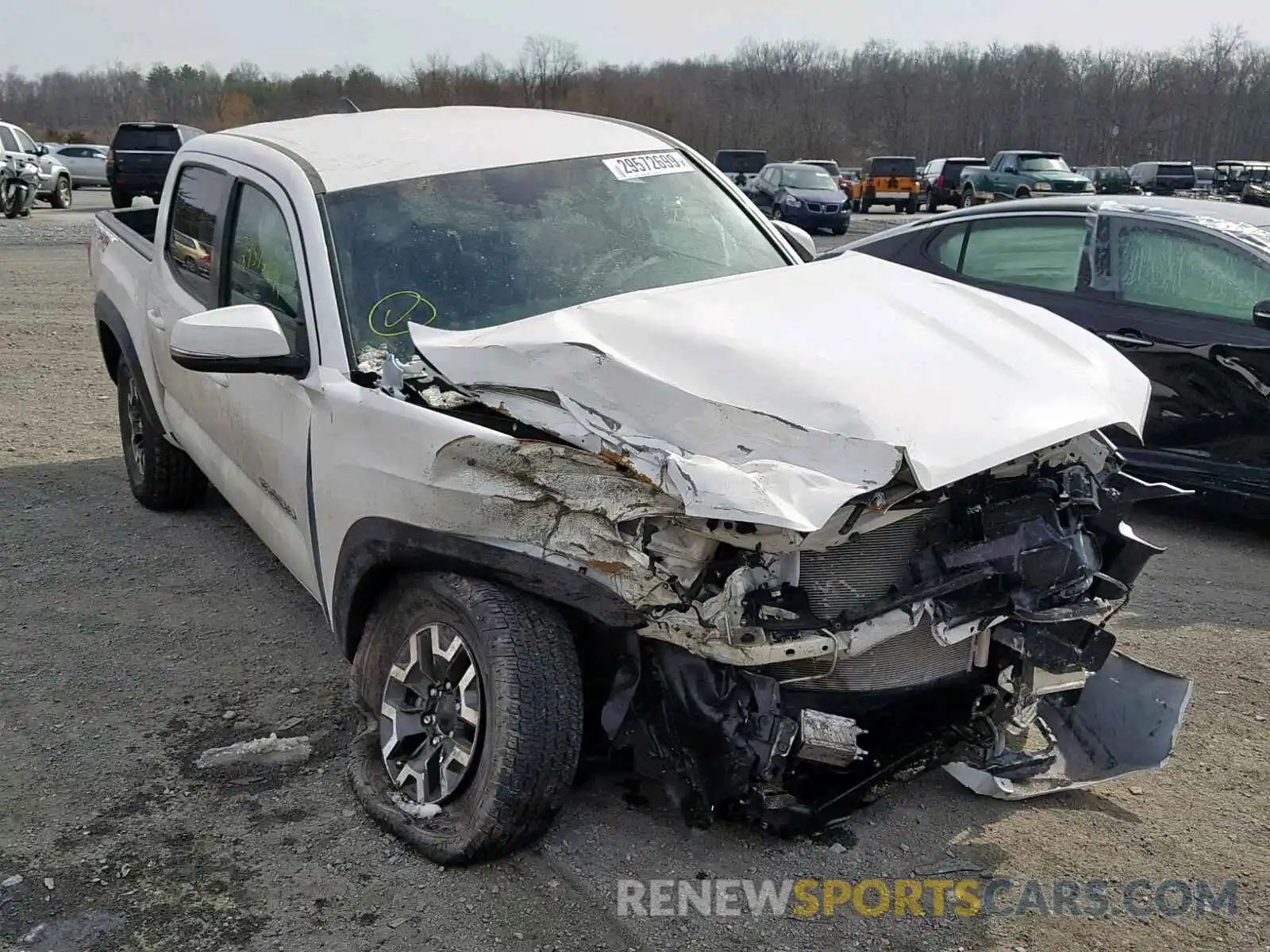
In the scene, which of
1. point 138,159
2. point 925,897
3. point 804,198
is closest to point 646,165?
point 925,897

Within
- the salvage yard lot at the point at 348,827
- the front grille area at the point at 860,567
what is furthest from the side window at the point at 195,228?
the front grille area at the point at 860,567

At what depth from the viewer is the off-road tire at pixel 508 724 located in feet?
9.17

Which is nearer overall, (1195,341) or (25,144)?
(1195,341)

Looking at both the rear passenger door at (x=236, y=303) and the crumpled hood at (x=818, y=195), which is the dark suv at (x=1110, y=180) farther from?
the rear passenger door at (x=236, y=303)

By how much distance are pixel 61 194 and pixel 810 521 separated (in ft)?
96.2

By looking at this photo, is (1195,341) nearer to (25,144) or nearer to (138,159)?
(138,159)

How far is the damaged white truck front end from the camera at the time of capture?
8.68ft

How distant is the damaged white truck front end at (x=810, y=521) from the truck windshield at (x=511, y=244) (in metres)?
0.34

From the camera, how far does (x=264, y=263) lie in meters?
3.95

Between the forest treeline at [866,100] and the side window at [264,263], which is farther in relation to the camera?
the forest treeline at [866,100]

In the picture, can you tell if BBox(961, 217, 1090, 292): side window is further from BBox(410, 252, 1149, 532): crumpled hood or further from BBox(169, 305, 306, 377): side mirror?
BBox(169, 305, 306, 377): side mirror

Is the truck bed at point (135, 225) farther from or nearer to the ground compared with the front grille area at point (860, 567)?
farther from the ground

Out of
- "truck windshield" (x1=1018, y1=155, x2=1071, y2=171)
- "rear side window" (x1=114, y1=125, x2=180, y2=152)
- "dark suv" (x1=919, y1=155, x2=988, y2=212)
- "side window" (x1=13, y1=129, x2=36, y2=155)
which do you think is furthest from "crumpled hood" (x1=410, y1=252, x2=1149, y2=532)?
"dark suv" (x1=919, y1=155, x2=988, y2=212)

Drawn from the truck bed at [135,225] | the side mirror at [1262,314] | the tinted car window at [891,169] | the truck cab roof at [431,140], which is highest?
the truck cab roof at [431,140]
